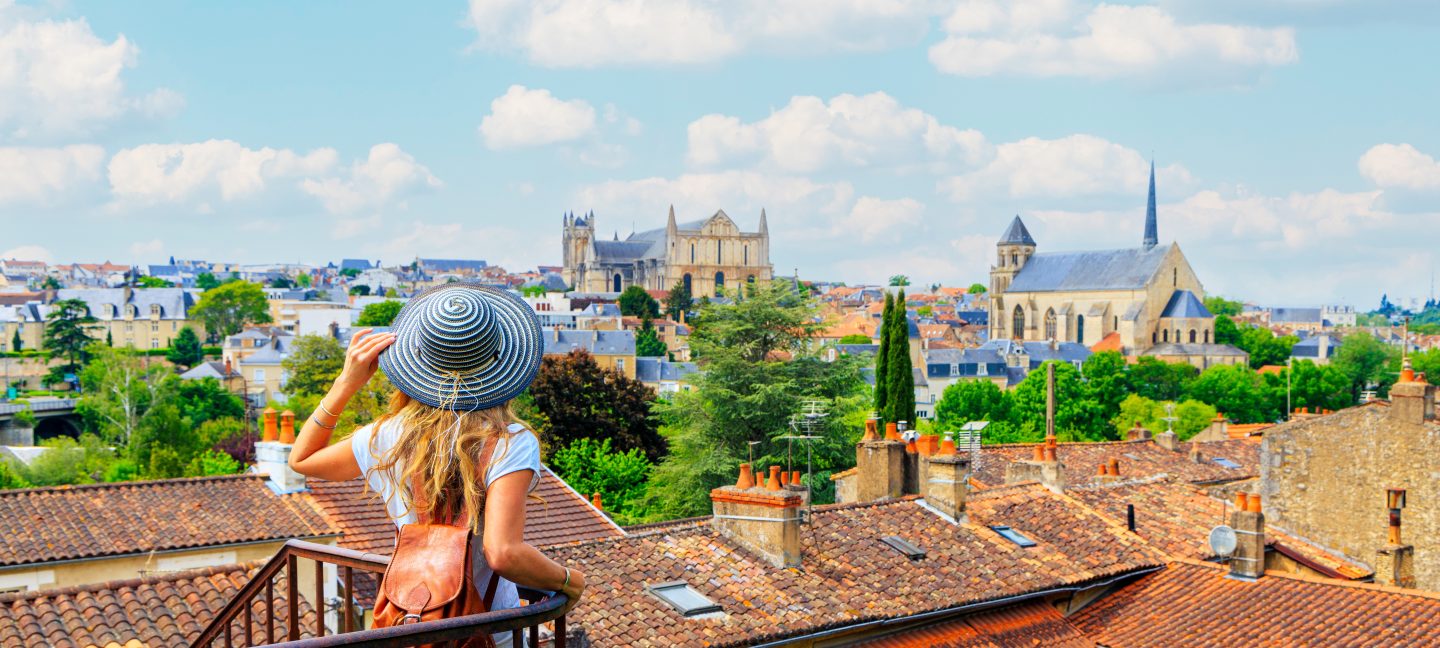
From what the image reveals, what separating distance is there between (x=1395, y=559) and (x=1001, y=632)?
24.5 feet

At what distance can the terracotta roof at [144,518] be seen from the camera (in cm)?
1509

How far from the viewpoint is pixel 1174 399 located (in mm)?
78500

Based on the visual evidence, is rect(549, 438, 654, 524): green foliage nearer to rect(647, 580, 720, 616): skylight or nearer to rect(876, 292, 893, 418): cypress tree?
rect(876, 292, 893, 418): cypress tree

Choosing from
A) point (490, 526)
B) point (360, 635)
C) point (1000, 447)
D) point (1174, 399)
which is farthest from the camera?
point (1174, 399)

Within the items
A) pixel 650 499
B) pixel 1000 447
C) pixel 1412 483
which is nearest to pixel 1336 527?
pixel 1412 483

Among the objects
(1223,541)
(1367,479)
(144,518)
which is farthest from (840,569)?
(1367,479)

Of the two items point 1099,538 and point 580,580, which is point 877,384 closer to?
point 1099,538

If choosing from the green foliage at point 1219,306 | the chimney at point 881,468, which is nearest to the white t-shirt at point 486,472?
the chimney at point 881,468

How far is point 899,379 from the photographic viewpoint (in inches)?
1748

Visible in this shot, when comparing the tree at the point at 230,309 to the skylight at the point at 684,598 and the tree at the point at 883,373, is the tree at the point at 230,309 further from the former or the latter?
the skylight at the point at 684,598

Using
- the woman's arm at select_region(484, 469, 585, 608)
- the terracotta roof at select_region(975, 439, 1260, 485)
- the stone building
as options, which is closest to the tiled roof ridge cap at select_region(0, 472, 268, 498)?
the woman's arm at select_region(484, 469, 585, 608)

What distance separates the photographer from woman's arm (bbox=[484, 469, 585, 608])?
333 cm

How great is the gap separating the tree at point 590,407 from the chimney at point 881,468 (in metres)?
19.1

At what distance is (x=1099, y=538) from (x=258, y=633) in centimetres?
1134
